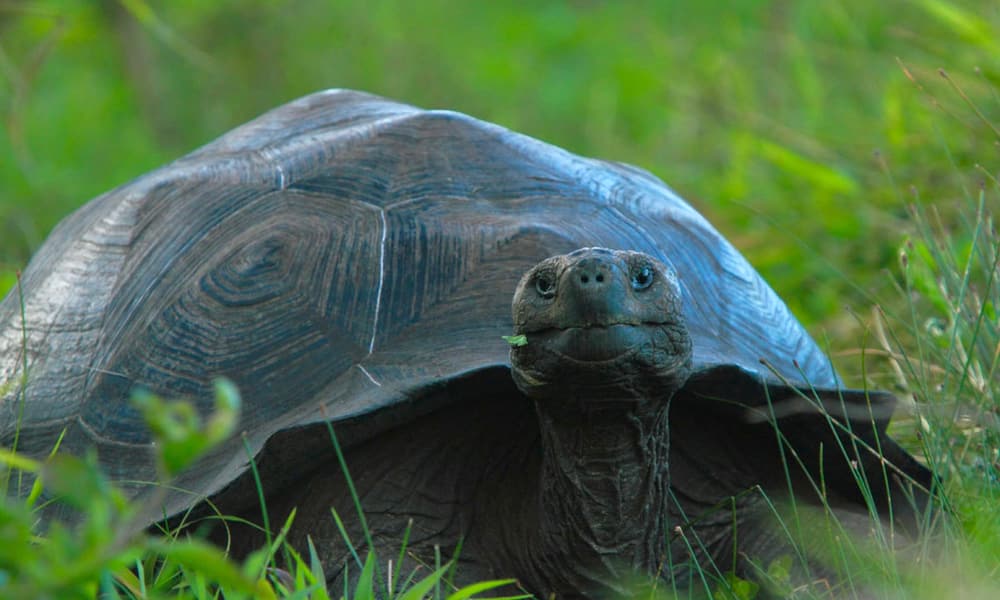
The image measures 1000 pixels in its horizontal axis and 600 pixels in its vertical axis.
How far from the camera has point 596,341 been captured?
6.16ft

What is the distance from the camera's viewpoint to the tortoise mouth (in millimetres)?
1879

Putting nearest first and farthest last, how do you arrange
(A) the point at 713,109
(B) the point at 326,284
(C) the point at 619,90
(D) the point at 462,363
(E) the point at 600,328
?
1. (E) the point at 600,328
2. (D) the point at 462,363
3. (B) the point at 326,284
4. (A) the point at 713,109
5. (C) the point at 619,90

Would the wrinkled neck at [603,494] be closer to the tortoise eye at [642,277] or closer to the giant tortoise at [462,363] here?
the giant tortoise at [462,363]

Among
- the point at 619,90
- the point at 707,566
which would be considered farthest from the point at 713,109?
the point at 707,566

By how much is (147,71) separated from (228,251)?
587 centimetres

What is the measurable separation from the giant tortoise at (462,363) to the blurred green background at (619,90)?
4.98 feet

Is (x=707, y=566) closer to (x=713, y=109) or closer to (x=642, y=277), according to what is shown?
(x=642, y=277)

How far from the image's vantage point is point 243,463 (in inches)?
80.3

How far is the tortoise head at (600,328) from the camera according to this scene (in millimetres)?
1870

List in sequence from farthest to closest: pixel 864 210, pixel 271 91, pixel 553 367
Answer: pixel 271 91 → pixel 864 210 → pixel 553 367

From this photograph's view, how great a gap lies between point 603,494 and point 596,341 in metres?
0.37

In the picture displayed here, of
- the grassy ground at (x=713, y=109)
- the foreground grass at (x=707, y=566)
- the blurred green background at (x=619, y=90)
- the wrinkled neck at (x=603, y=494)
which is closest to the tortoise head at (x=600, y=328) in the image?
the wrinkled neck at (x=603, y=494)

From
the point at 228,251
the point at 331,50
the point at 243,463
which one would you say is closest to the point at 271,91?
the point at 331,50

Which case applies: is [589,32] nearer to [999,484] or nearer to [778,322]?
[778,322]
